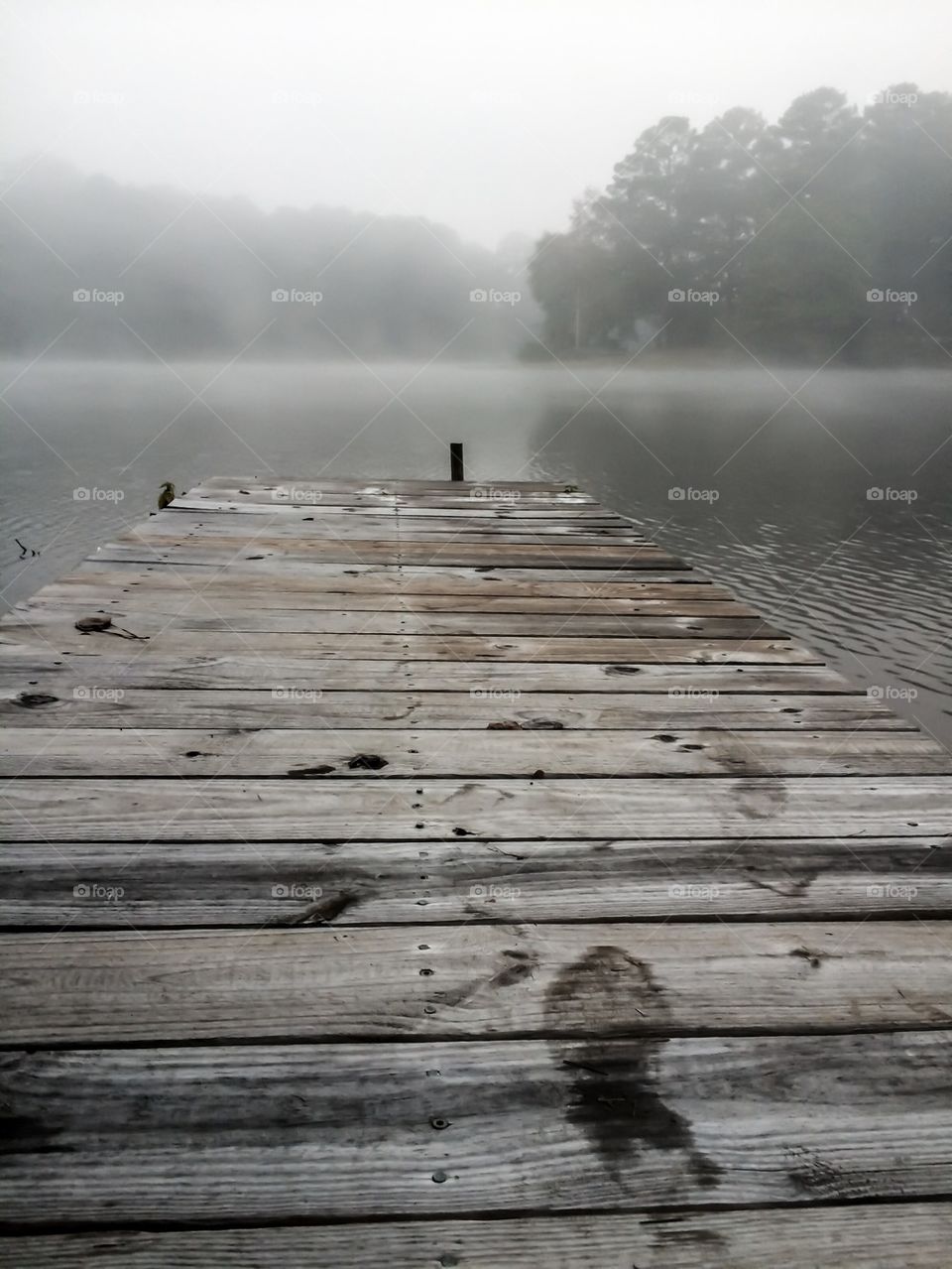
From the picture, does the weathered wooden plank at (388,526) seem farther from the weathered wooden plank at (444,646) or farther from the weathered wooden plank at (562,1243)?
the weathered wooden plank at (562,1243)

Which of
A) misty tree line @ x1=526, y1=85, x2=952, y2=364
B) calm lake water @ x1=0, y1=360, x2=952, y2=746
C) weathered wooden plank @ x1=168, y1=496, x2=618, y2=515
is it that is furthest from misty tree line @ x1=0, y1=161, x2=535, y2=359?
weathered wooden plank @ x1=168, y1=496, x2=618, y2=515

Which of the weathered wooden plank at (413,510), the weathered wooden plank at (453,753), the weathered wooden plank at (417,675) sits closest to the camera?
the weathered wooden plank at (453,753)

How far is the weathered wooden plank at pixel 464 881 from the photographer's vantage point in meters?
1.63

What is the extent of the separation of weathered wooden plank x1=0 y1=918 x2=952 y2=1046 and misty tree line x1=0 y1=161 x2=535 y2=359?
129m

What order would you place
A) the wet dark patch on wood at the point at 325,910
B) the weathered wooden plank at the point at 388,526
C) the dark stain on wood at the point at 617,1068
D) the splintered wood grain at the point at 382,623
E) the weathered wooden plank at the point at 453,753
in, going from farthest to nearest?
the weathered wooden plank at the point at 388,526, the splintered wood grain at the point at 382,623, the weathered wooden plank at the point at 453,753, the wet dark patch on wood at the point at 325,910, the dark stain on wood at the point at 617,1068

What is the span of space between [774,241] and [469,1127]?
97.4m

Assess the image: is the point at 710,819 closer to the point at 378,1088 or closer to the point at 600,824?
the point at 600,824

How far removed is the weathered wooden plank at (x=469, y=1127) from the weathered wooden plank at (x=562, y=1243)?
21mm

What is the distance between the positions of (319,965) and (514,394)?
75.9 metres

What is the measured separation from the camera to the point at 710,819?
200cm

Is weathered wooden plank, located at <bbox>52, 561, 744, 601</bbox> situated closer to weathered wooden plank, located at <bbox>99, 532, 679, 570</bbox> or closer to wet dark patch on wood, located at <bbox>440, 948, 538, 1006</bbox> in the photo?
weathered wooden plank, located at <bbox>99, 532, 679, 570</bbox>

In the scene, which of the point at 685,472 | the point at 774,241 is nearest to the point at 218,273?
the point at 774,241

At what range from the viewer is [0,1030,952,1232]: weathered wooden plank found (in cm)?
109

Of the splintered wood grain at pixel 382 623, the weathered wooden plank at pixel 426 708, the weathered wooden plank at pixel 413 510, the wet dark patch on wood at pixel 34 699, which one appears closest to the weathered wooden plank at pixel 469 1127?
the weathered wooden plank at pixel 426 708
